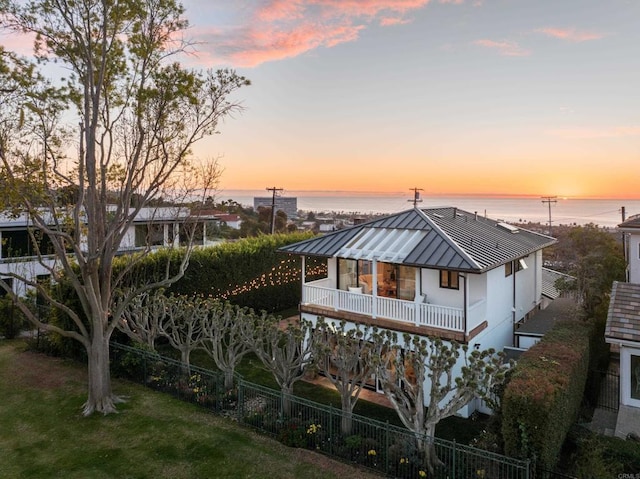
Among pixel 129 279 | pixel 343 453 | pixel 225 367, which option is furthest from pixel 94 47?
pixel 343 453

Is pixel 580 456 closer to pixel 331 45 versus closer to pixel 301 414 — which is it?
pixel 301 414

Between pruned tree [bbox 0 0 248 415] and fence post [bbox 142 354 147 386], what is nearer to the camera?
pruned tree [bbox 0 0 248 415]

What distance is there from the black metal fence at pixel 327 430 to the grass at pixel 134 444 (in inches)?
12.6

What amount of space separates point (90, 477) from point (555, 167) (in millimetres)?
40023

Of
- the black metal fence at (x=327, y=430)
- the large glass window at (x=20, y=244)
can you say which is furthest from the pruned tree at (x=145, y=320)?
the large glass window at (x=20, y=244)

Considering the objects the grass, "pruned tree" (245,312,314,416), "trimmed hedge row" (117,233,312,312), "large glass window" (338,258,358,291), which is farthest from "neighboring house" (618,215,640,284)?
"trimmed hedge row" (117,233,312,312)

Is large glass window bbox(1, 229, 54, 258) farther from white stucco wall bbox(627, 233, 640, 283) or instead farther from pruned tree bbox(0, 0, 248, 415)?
white stucco wall bbox(627, 233, 640, 283)

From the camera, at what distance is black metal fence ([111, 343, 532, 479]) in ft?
25.5

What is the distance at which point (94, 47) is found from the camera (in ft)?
36.2

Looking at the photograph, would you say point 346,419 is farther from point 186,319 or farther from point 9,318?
point 9,318

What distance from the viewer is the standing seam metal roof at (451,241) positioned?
12070 mm

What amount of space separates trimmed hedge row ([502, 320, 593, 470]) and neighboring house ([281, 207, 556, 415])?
2483 mm

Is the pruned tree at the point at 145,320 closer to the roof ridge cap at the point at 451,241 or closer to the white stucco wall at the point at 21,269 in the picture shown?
the roof ridge cap at the point at 451,241

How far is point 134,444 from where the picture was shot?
9.48 m
